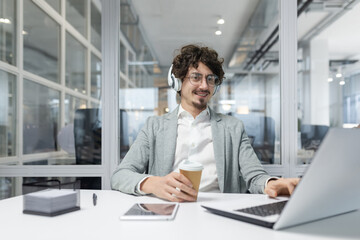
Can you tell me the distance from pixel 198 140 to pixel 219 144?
0.12 meters

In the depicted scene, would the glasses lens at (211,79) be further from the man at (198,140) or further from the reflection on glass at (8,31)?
the reflection on glass at (8,31)

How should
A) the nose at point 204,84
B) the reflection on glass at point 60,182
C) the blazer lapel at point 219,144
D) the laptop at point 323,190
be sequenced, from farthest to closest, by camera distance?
1. the reflection on glass at point 60,182
2. the nose at point 204,84
3. the blazer lapel at point 219,144
4. the laptop at point 323,190

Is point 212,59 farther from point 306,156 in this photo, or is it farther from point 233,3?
point 306,156

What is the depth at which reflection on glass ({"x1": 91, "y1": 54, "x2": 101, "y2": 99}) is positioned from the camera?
2.51 m

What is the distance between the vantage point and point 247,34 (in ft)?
8.39

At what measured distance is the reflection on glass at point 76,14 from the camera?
8.52 ft

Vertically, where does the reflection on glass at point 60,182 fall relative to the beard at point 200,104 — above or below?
below

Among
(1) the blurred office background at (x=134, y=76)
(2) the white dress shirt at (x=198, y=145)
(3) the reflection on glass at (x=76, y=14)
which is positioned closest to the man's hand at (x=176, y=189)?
(2) the white dress shirt at (x=198, y=145)

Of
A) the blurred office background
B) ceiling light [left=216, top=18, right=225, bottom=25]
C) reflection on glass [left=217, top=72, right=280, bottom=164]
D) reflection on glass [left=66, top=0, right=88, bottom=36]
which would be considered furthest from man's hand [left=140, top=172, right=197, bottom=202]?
reflection on glass [left=66, top=0, right=88, bottom=36]

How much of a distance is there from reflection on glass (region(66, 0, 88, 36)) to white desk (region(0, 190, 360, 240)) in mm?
1962

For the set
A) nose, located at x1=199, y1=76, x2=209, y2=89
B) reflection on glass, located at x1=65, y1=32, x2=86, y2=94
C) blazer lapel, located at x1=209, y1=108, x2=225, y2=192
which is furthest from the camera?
reflection on glass, located at x1=65, y1=32, x2=86, y2=94

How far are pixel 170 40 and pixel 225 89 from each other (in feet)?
1.97

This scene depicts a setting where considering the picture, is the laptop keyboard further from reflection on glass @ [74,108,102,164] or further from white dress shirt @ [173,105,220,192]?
reflection on glass @ [74,108,102,164]

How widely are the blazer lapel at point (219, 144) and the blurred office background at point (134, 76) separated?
2.46 ft
